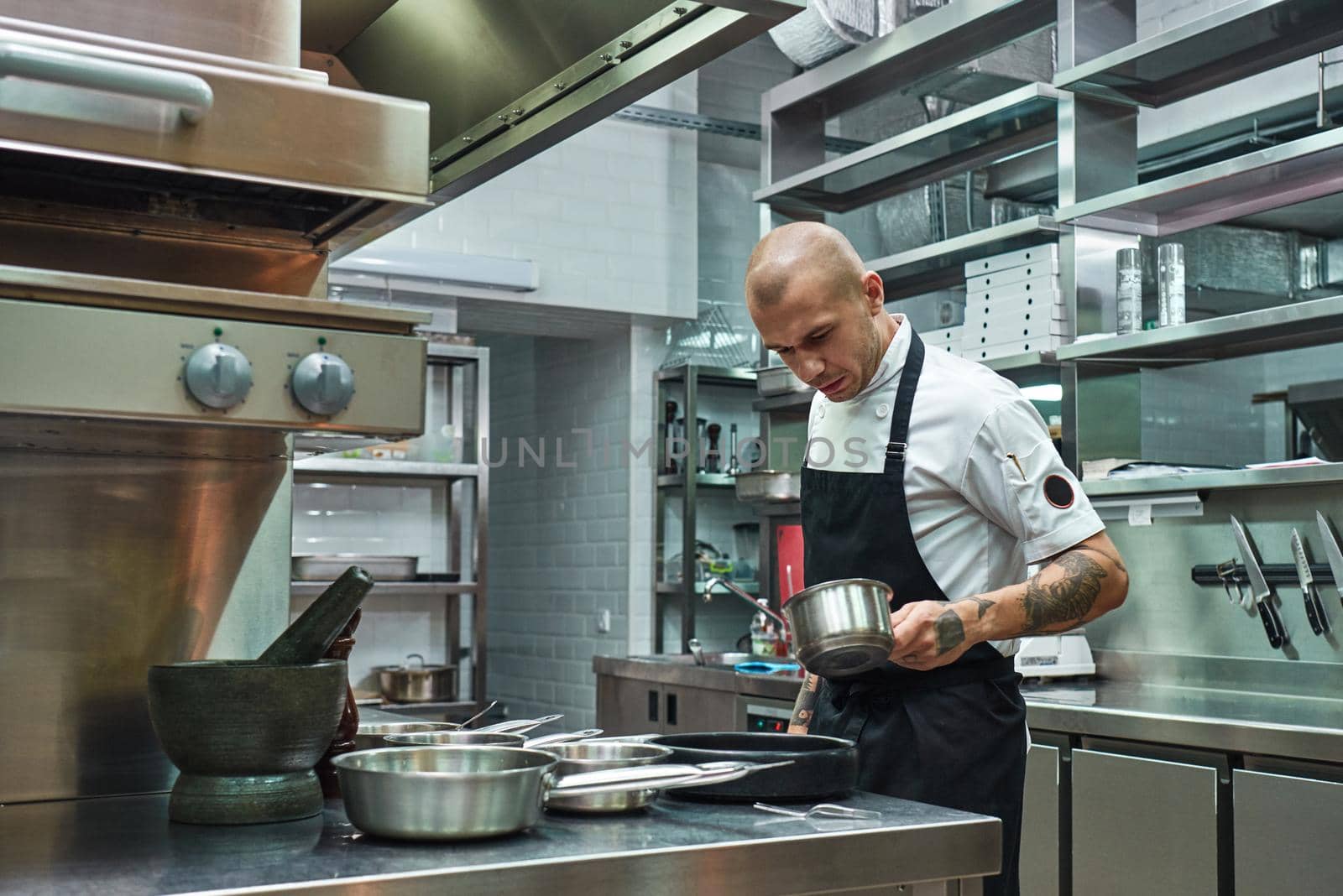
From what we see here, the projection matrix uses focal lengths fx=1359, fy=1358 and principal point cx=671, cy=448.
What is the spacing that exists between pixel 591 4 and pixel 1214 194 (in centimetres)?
287

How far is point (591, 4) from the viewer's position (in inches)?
71.3

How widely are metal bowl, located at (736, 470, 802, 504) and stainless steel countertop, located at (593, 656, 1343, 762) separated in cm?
109

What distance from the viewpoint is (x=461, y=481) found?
6.27 meters

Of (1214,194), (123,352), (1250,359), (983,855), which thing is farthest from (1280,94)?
(123,352)

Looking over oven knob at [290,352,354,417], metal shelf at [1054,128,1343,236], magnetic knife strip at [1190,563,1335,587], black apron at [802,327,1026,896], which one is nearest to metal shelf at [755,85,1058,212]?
metal shelf at [1054,128,1343,236]

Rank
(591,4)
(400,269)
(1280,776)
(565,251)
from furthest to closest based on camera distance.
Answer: (565,251)
(400,269)
(1280,776)
(591,4)

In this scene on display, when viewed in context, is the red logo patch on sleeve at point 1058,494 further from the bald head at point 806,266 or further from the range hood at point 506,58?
the range hood at point 506,58

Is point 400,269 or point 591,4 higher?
point 400,269

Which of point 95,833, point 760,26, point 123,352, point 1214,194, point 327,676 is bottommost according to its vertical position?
point 95,833

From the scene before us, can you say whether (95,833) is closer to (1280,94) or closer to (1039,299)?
(1039,299)

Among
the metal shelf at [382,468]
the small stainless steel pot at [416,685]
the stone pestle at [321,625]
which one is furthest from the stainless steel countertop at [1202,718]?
the metal shelf at [382,468]

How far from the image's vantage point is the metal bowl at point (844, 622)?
1.80 m

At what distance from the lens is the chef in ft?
7.09

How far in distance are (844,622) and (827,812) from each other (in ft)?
1.13
